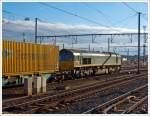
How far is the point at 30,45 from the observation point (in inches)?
936

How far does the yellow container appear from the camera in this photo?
20906mm

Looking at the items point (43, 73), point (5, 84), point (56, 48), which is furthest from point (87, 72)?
point (5, 84)

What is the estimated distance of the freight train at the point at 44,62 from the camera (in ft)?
69.6

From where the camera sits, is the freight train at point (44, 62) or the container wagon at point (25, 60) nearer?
the container wagon at point (25, 60)

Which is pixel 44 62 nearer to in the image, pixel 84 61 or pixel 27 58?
pixel 27 58

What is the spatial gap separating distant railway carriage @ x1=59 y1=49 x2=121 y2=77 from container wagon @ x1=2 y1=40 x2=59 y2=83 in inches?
158

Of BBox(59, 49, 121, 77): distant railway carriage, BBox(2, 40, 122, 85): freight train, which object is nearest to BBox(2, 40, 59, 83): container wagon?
BBox(2, 40, 122, 85): freight train

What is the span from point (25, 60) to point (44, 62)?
333 centimetres

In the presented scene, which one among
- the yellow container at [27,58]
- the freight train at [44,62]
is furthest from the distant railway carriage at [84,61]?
the yellow container at [27,58]

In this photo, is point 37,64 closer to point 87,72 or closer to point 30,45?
point 30,45

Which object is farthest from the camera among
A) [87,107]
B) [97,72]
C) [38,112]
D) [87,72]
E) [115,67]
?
[115,67]

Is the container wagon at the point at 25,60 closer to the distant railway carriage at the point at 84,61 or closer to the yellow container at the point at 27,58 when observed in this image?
the yellow container at the point at 27,58

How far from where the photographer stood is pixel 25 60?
23094mm

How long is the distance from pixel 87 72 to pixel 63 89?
14.0 meters
